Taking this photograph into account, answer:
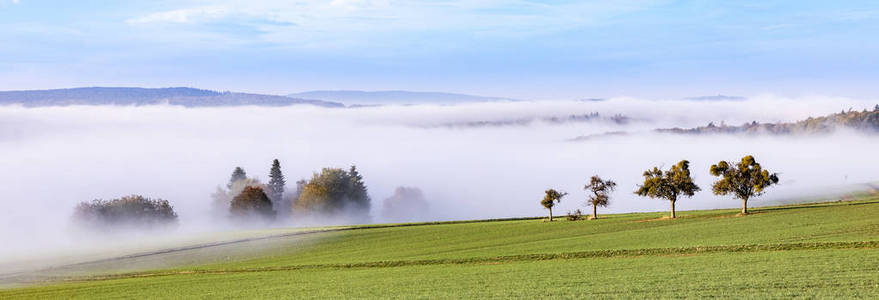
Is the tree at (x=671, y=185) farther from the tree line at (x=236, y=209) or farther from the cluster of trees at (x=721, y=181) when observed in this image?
the tree line at (x=236, y=209)

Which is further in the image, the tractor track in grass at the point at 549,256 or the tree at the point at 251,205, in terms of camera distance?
the tree at the point at 251,205

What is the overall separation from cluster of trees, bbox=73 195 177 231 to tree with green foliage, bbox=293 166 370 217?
29259 millimetres

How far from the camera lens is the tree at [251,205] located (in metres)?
155

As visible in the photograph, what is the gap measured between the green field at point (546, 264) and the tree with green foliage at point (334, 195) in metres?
81.5

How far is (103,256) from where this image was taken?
8656cm

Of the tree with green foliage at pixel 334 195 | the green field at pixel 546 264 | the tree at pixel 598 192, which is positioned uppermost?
the tree with green foliage at pixel 334 195

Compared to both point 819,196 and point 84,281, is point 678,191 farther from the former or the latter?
point 819,196

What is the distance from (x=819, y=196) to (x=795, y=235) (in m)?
117

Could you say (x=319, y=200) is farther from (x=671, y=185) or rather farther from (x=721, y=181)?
(x=721, y=181)

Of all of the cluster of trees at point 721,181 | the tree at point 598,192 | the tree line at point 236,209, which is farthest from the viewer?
the tree line at point 236,209

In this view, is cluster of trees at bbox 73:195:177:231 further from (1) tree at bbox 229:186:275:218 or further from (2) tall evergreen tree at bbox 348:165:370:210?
(2) tall evergreen tree at bbox 348:165:370:210

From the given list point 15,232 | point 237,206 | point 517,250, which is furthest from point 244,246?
point 15,232

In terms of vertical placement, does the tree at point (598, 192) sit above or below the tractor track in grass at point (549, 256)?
above

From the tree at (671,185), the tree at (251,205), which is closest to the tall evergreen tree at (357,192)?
the tree at (251,205)
